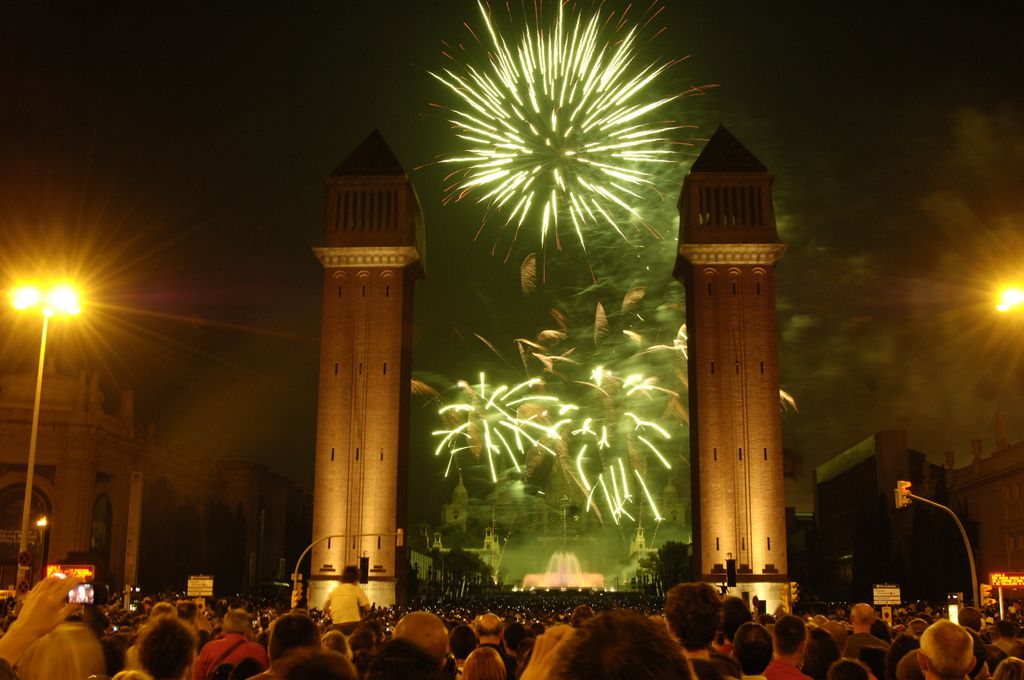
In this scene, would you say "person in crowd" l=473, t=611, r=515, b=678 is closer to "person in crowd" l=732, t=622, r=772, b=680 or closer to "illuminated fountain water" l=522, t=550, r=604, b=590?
"person in crowd" l=732, t=622, r=772, b=680

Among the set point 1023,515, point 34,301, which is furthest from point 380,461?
point 34,301

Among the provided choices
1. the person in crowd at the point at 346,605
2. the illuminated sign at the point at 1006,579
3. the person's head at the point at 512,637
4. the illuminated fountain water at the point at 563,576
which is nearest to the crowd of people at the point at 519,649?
the person's head at the point at 512,637

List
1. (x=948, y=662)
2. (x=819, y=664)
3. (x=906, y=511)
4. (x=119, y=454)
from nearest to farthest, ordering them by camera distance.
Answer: (x=948, y=662), (x=819, y=664), (x=119, y=454), (x=906, y=511)

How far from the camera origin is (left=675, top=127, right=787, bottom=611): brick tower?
67.4m

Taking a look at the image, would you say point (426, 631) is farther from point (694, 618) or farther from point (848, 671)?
point (848, 671)

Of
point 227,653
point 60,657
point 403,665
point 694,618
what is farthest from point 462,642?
point 403,665

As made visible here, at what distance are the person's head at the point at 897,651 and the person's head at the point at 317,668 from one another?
6.34 meters

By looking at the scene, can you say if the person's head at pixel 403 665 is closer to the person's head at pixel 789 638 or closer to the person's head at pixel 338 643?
the person's head at pixel 338 643

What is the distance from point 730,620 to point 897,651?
199 cm

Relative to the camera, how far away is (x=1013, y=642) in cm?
1098

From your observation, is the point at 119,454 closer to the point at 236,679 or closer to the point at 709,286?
the point at 709,286

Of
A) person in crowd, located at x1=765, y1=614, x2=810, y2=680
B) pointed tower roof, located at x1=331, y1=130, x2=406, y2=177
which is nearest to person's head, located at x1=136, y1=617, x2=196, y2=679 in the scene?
person in crowd, located at x1=765, y1=614, x2=810, y2=680

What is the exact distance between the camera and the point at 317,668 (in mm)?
4227

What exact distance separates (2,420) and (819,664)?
71.2m
